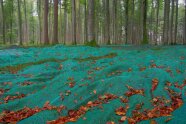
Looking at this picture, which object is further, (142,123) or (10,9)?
(10,9)

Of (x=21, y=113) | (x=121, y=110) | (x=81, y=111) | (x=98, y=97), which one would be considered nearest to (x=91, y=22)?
(x=98, y=97)

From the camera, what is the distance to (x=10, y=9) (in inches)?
1352

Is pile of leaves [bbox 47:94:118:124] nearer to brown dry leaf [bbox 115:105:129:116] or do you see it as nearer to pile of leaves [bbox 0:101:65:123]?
pile of leaves [bbox 0:101:65:123]

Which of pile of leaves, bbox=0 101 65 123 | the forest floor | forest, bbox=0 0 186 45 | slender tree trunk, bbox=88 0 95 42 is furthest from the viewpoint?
forest, bbox=0 0 186 45

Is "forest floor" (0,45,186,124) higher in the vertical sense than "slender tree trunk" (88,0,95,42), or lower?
lower

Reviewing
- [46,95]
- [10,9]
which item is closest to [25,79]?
[46,95]

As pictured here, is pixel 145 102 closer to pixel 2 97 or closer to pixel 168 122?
pixel 168 122

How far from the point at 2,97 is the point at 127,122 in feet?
10.8

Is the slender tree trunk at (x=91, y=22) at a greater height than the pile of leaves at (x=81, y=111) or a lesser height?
greater

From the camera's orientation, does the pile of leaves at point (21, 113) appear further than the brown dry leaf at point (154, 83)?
No

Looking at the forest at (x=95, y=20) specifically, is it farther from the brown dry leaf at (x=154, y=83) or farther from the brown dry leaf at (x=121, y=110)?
the brown dry leaf at (x=121, y=110)

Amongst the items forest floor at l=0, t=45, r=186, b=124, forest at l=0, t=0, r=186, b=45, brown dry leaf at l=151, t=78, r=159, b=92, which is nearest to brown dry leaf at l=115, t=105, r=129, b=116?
forest floor at l=0, t=45, r=186, b=124

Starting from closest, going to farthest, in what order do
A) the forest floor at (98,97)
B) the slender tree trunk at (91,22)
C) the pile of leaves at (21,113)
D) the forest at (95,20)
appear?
the forest floor at (98,97) → the pile of leaves at (21,113) → the slender tree trunk at (91,22) → the forest at (95,20)

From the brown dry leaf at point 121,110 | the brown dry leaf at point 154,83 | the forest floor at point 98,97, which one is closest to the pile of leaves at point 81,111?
the forest floor at point 98,97
